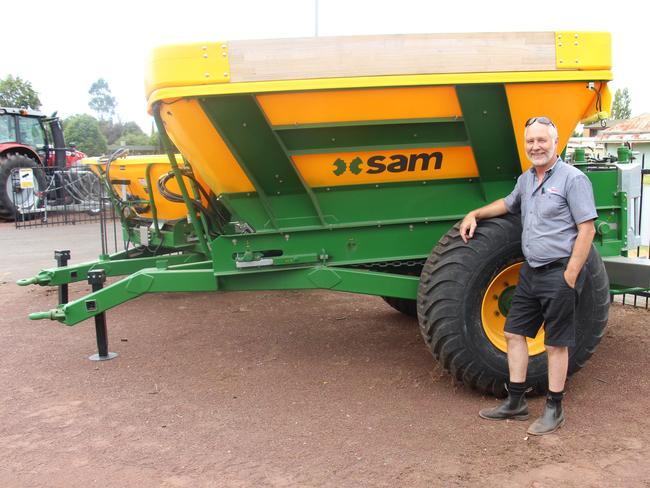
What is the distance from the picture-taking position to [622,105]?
62969mm

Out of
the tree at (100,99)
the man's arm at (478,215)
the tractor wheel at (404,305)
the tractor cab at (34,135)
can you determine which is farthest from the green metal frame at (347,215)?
the tree at (100,99)

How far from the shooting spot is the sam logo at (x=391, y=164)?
3.68 metres

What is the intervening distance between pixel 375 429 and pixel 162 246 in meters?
3.54

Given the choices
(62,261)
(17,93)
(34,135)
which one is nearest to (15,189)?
(34,135)

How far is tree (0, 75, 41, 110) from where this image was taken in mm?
29222

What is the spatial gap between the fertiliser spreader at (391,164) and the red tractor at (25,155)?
1230 centimetres

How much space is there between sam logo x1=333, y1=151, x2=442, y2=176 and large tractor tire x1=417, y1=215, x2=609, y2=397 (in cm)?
47

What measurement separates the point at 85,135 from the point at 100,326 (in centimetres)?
3558

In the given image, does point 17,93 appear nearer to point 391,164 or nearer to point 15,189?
point 15,189

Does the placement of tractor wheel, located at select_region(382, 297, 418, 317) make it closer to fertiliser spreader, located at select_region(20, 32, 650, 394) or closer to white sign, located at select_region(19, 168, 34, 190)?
fertiliser spreader, located at select_region(20, 32, 650, 394)

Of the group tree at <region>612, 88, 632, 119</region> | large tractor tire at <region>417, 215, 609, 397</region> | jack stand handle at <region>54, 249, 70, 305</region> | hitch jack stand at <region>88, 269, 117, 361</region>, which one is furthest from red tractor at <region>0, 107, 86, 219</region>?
tree at <region>612, 88, 632, 119</region>

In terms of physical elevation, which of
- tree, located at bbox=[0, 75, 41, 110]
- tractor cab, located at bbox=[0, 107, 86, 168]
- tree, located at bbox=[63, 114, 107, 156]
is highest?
tree, located at bbox=[0, 75, 41, 110]

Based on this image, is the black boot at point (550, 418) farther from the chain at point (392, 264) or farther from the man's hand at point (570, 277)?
the chain at point (392, 264)

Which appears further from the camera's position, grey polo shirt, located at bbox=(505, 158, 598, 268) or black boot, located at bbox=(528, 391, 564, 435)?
black boot, located at bbox=(528, 391, 564, 435)
